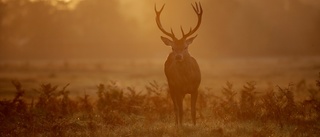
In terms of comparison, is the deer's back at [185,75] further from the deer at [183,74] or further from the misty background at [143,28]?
the misty background at [143,28]

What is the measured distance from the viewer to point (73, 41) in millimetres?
67812

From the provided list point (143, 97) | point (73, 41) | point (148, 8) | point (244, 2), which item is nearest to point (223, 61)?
point (244, 2)

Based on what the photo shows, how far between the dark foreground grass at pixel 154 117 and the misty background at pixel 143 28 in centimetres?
3217

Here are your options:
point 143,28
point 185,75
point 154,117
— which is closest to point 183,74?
point 185,75

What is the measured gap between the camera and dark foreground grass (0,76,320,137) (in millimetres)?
13133

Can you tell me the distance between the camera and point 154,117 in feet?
51.8

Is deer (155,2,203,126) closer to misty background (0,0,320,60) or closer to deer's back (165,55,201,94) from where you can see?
deer's back (165,55,201,94)

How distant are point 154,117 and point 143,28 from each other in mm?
46079

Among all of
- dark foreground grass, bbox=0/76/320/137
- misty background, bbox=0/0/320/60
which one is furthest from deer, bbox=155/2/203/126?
misty background, bbox=0/0/320/60

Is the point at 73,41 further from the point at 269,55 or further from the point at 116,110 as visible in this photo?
the point at 116,110

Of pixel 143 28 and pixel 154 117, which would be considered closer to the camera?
pixel 154 117

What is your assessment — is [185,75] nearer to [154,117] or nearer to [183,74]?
[183,74]

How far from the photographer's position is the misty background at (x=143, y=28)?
5266cm

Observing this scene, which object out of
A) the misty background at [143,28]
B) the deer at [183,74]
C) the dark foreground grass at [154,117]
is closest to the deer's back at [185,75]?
the deer at [183,74]
